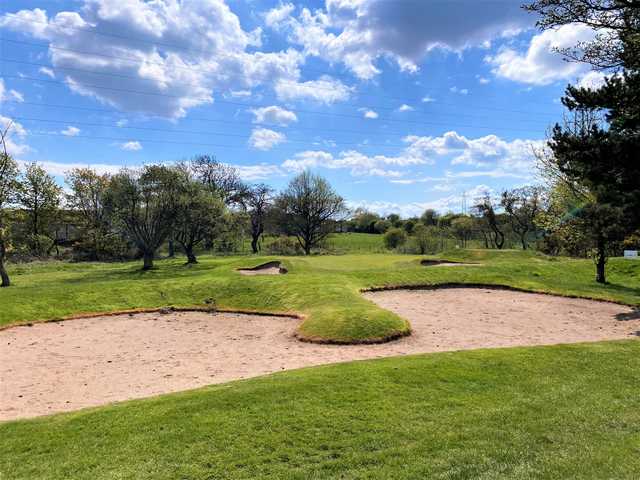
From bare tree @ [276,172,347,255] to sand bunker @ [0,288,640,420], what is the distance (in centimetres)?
3825

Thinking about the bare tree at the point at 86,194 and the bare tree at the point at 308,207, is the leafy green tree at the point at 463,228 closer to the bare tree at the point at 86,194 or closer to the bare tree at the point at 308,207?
the bare tree at the point at 308,207

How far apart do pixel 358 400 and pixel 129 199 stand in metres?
27.2

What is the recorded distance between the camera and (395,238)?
53.7 m

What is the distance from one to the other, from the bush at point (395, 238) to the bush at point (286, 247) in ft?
39.1

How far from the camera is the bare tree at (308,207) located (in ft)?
178

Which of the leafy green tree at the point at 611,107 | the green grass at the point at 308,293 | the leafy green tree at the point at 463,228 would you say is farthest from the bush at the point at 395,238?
the leafy green tree at the point at 611,107

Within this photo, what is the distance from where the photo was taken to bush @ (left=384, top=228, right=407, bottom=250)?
174ft

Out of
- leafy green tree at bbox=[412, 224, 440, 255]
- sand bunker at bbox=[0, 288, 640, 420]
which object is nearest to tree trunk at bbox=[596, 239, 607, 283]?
sand bunker at bbox=[0, 288, 640, 420]

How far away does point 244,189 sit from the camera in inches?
2474

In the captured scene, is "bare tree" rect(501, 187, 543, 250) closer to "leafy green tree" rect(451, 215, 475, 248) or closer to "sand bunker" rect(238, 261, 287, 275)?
"leafy green tree" rect(451, 215, 475, 248)

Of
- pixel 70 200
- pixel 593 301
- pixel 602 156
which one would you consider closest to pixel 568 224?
pixel 593 301

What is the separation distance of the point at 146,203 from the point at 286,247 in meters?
24.9

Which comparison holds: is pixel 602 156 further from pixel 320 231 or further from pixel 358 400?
pixel 320 231

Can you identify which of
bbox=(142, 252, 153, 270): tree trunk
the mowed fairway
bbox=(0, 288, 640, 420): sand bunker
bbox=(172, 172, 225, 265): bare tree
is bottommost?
bbox=(0, 288, 640, 420): sand bunker
